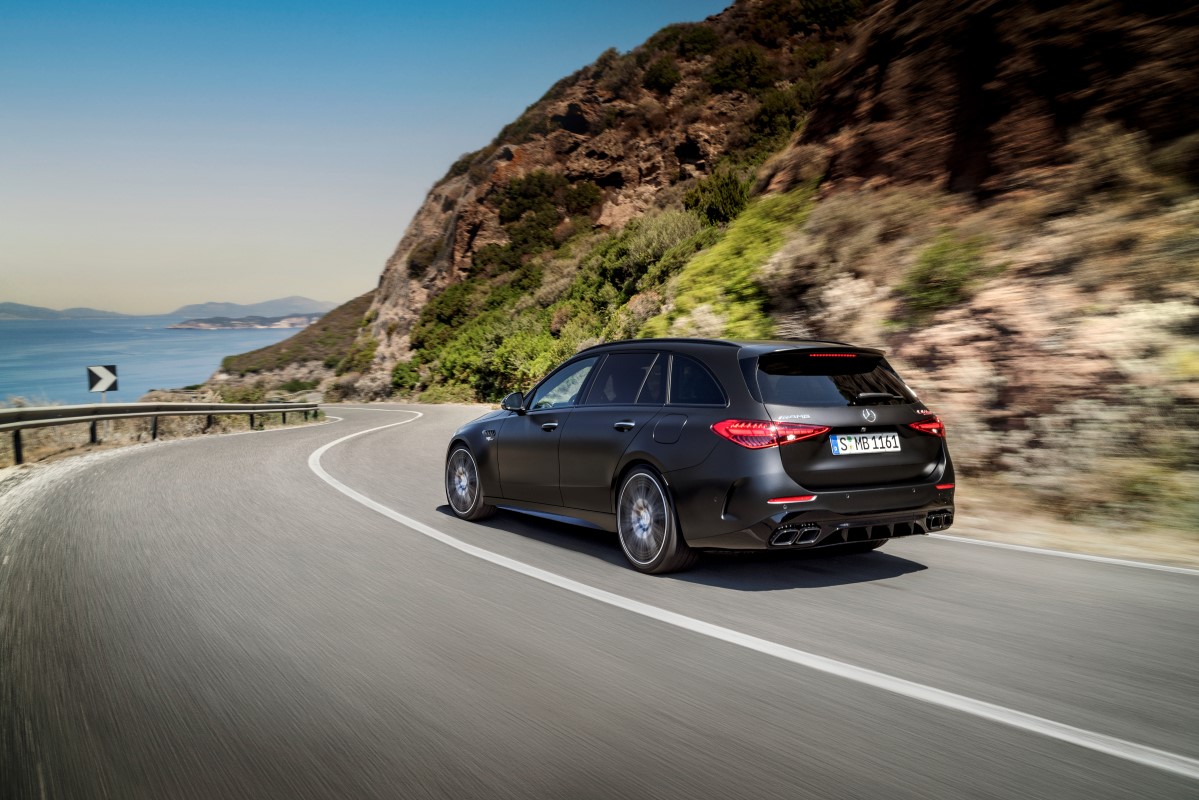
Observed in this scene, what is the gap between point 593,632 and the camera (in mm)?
4703

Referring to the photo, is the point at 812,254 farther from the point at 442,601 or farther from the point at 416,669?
the point at 416,669

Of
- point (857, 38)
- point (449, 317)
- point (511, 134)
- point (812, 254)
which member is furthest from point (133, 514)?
point (511, 134)

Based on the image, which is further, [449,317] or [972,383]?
[449,317]

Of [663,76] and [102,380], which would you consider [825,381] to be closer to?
[102,380]

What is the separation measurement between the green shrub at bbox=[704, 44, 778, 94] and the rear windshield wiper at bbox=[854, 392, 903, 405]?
46.4 m

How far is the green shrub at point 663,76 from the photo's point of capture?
55.3m

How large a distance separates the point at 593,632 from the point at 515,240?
5542 centimetres

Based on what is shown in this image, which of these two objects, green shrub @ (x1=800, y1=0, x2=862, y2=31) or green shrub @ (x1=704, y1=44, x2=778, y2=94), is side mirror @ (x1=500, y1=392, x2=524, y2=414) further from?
green shrub @ (x1=800, y1=0, x2=862, y2=31)

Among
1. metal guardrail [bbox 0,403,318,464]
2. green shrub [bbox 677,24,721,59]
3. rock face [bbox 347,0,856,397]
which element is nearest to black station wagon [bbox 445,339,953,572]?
metal guardrail [bbox 0,403,318,464]

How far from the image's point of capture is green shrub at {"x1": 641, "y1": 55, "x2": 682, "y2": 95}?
55.3 meters

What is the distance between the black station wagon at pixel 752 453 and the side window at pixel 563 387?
425 mm

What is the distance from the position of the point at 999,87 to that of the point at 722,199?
13.2 meters

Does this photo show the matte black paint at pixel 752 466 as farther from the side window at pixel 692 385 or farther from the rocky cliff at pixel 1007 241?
the rocky cliff at pixel 1007 241

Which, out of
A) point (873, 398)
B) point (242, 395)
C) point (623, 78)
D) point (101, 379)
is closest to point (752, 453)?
point (873, 398)
